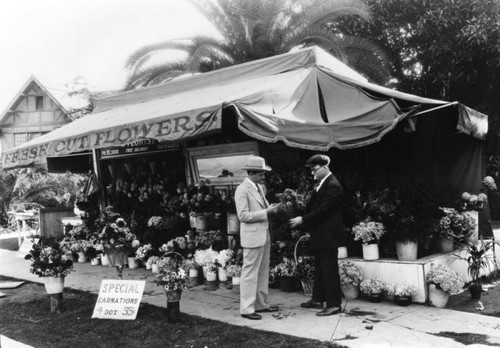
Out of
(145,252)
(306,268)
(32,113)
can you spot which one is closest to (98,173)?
(145,252)

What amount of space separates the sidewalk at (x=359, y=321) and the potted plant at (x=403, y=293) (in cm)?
9

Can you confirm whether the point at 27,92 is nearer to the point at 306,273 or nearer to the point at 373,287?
the point at 306,273

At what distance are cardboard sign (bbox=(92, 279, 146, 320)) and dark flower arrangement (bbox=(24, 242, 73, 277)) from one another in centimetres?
71

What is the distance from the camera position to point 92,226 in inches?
392

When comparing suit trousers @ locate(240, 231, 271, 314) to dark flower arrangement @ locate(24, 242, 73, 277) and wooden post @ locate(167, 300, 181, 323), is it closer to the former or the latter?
wooden post @ locate(167, 300, 181, 323)

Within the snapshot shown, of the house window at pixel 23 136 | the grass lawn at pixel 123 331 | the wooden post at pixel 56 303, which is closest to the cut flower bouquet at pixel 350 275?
the grass lawn at pixel 123 331

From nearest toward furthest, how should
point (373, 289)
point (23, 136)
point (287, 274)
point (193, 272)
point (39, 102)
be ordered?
point (373, 289) → point (287, 274) → point (193, 272) → point (39, 102) → point (23, 136)

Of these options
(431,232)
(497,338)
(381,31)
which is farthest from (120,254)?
(381,31)

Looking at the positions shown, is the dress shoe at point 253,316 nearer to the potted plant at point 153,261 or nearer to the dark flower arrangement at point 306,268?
the dark flower arrangement at point 306,268

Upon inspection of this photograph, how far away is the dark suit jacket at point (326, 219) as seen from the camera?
19.9ft

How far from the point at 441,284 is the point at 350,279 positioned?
115 centimetres

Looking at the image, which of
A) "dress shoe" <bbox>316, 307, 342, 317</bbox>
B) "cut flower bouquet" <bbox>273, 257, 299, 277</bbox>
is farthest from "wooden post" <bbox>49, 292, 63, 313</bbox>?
"dress shoe" <bbox>316, 307, 342, 317</bbox>

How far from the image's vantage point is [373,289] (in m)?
6.65

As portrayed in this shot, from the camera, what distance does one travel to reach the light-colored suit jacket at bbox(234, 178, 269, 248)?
6.06m
